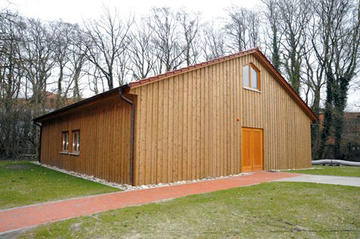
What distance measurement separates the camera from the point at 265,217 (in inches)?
198

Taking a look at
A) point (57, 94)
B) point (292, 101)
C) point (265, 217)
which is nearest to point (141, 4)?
point (57, 94)

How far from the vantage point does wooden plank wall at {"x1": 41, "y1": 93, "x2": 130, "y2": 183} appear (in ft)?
29.1

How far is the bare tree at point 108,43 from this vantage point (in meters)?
25.8

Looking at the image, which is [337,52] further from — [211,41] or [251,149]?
[251,149]

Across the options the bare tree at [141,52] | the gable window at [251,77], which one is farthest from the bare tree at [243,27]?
the gable window at [251,77]

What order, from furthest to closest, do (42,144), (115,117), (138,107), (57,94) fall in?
(57,94), (42,144), (115,117), (138,107)

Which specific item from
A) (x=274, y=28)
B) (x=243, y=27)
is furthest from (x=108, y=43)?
(x=274, y=28)

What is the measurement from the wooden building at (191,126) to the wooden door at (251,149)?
4cm

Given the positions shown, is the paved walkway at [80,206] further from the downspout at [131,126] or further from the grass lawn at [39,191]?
the downspout at [131,126]

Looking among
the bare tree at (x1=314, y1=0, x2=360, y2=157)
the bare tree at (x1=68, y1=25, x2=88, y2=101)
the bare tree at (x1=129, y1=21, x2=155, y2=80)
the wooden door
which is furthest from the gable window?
the bare tree at (x1=68, y1=25, x2=88, y2=101)

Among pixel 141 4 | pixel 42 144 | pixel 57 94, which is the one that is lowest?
pixel 42 144

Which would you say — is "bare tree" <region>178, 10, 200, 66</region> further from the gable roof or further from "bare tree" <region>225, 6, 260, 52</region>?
the gable roof

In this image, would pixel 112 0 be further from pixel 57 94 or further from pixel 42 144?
pixel 42 144

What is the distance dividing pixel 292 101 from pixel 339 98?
367 inches
